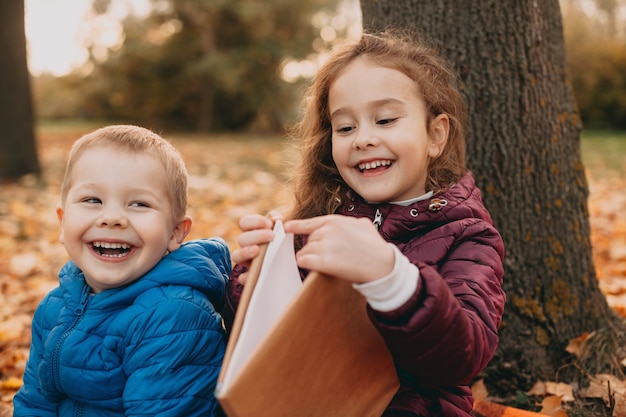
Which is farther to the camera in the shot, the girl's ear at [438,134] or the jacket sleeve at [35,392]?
the girl's ear at [438,134]

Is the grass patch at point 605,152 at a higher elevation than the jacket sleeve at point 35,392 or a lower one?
lower

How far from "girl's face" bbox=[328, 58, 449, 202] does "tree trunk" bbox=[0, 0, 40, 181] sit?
703 cm

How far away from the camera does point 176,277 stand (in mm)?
1793

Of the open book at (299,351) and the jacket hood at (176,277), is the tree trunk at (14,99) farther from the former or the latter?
the open book at (299,351)

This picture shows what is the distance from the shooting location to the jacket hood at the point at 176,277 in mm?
1756

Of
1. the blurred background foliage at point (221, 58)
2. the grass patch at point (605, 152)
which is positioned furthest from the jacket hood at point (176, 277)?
the blurred background foliage at point (221, 58)

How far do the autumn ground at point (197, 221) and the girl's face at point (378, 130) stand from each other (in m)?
0.66

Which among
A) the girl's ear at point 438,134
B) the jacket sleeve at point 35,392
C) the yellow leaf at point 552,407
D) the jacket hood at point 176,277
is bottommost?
the yellow leaf at point 552,407

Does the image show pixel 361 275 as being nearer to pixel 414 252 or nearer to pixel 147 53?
pixel 414 252

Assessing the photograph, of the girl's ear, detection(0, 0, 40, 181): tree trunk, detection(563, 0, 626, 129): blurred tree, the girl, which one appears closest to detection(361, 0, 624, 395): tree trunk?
the girl

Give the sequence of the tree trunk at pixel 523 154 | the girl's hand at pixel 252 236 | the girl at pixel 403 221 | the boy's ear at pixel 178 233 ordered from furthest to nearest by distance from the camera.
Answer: the tree trunk at pixel 523 154, the boy's ear at pixel 178 233, the girl's hand at pixel 252 236, the girl at pixel 403 221

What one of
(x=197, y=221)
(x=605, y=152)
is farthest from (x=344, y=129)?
(x=605, y=152)

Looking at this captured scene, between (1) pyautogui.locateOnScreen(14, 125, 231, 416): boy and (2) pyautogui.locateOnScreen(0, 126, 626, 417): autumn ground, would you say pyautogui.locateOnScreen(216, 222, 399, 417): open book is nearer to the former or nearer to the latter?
(1) pyautogui.locateOnScreen(14, 125, 231, 416): boy

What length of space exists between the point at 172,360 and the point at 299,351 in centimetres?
49
